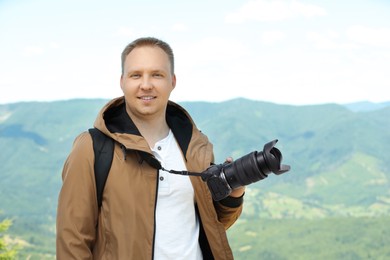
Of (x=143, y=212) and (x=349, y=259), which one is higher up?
(x=143, y=212)

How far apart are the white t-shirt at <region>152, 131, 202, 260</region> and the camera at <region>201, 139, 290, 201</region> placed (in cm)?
8

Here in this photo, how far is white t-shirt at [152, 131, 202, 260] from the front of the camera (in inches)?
70.1

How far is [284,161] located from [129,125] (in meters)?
144

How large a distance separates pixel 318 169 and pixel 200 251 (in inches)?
5344

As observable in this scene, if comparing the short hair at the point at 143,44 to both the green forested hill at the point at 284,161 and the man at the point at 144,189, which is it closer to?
the man at the point at 144,189

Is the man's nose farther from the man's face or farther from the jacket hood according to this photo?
the jacket hood

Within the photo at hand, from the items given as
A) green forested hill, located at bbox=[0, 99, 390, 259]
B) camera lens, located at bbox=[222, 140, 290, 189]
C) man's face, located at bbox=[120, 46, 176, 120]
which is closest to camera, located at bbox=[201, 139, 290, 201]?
camera lens, located at bbox=[222, 140, 290, 189]

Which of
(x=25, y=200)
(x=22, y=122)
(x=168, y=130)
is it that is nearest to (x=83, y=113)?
(x=22, y=122)

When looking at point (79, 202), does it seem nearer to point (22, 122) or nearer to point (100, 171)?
point (100, 171)

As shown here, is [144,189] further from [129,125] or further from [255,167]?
[255,167]

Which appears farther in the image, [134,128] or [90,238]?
[134,128]

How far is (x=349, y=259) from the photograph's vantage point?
67812 millimetres

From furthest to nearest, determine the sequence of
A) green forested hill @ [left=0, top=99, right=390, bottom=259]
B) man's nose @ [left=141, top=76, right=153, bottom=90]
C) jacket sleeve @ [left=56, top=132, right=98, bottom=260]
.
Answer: green forested hill @ [left=0, top=99, right=390, bottom=259] → man's nose @ [left=141, top=76, right=153, bottom=90] → jacket sleeve @ [left=56, top=132, right=98, bottom=260]

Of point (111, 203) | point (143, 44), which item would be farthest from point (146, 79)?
point (111, 203)
